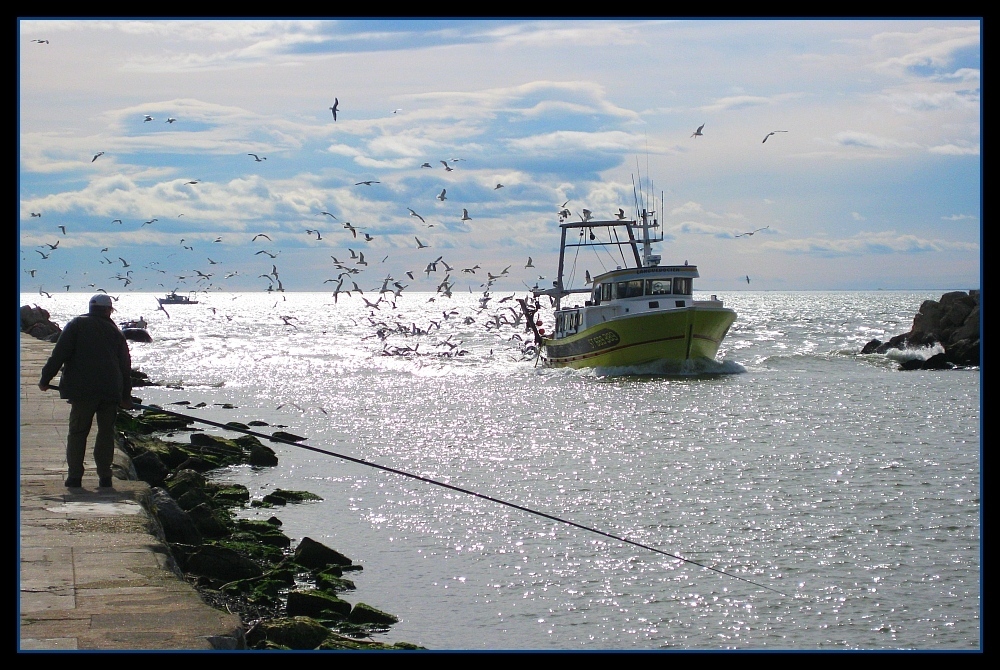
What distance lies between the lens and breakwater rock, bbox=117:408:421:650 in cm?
888

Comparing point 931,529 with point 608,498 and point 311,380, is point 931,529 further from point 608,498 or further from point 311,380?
point 311,380

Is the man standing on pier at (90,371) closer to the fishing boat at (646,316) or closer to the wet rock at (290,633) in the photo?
the wet rock at (290,633)

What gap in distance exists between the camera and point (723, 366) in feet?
144

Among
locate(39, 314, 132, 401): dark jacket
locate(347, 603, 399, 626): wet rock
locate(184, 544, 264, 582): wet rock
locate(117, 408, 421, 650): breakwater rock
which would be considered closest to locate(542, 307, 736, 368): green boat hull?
locate(117, 408, 421, 650): breakwater rock

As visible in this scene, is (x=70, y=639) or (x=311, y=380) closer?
(x=70, y=639)

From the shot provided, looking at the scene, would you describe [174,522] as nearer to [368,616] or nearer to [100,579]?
[368,616]

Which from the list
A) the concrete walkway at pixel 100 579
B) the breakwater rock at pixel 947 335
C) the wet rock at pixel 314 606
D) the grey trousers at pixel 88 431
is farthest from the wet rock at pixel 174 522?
the breakwater rock at pixel 947 335

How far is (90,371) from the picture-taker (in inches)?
385

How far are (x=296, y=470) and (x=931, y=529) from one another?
11733 millimetres

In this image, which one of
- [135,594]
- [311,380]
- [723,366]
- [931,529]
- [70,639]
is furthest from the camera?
[311,380]

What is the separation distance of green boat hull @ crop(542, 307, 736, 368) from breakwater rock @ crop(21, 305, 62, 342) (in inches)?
794

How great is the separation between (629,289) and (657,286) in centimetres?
107
